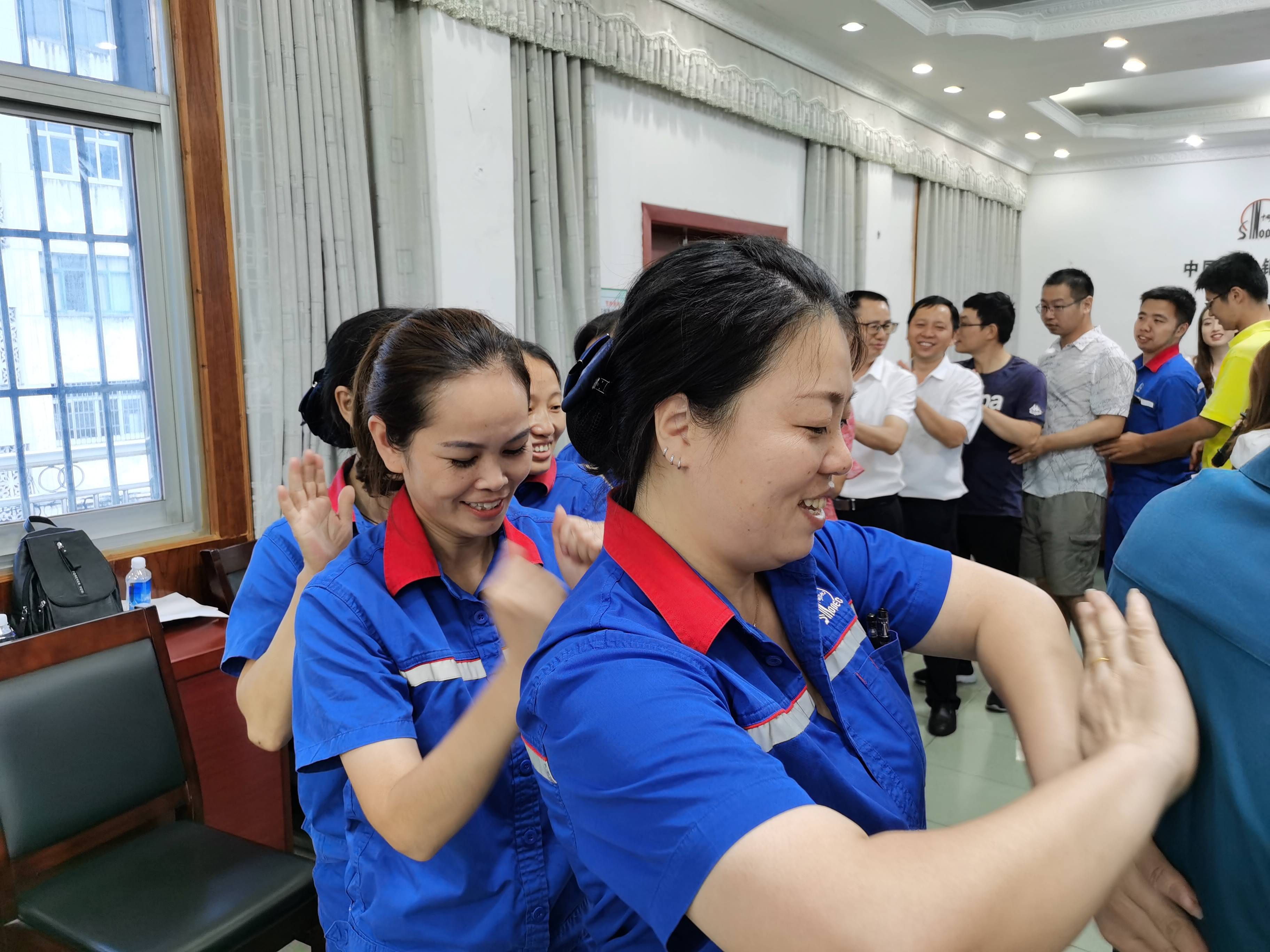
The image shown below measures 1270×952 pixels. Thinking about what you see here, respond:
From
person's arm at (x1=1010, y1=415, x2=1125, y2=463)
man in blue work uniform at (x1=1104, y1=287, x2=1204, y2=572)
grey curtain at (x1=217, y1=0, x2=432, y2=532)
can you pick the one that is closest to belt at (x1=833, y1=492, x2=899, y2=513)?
person's arm at (x1=1010, y1=415, x2=1125, y2=463)

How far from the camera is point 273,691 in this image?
4.20ft

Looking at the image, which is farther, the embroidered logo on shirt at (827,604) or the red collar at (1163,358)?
the red collar at (1163,358)

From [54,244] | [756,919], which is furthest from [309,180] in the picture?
[756,919]

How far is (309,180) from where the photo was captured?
9.47 ft

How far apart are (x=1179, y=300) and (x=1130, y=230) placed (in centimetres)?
554

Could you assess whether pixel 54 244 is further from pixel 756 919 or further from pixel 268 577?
pixel 756 919

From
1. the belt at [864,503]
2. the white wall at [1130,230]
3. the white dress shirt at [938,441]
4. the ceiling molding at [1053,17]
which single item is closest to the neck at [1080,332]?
the white dress shirt at [938,441]

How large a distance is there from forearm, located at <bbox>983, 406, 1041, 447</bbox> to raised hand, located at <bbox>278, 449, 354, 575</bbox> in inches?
117

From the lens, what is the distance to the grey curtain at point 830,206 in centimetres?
568

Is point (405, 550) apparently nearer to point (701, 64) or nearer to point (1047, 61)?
point (701, 64)

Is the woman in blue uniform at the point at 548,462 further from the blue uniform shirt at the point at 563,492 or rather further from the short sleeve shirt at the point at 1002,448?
the short sleeve shirt at the point at 1002,448

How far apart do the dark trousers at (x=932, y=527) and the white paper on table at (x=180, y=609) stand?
2606 millimetres

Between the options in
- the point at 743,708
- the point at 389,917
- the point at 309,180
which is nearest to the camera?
the point at 743,708

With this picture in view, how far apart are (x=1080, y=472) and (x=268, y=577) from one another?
3.33 m
